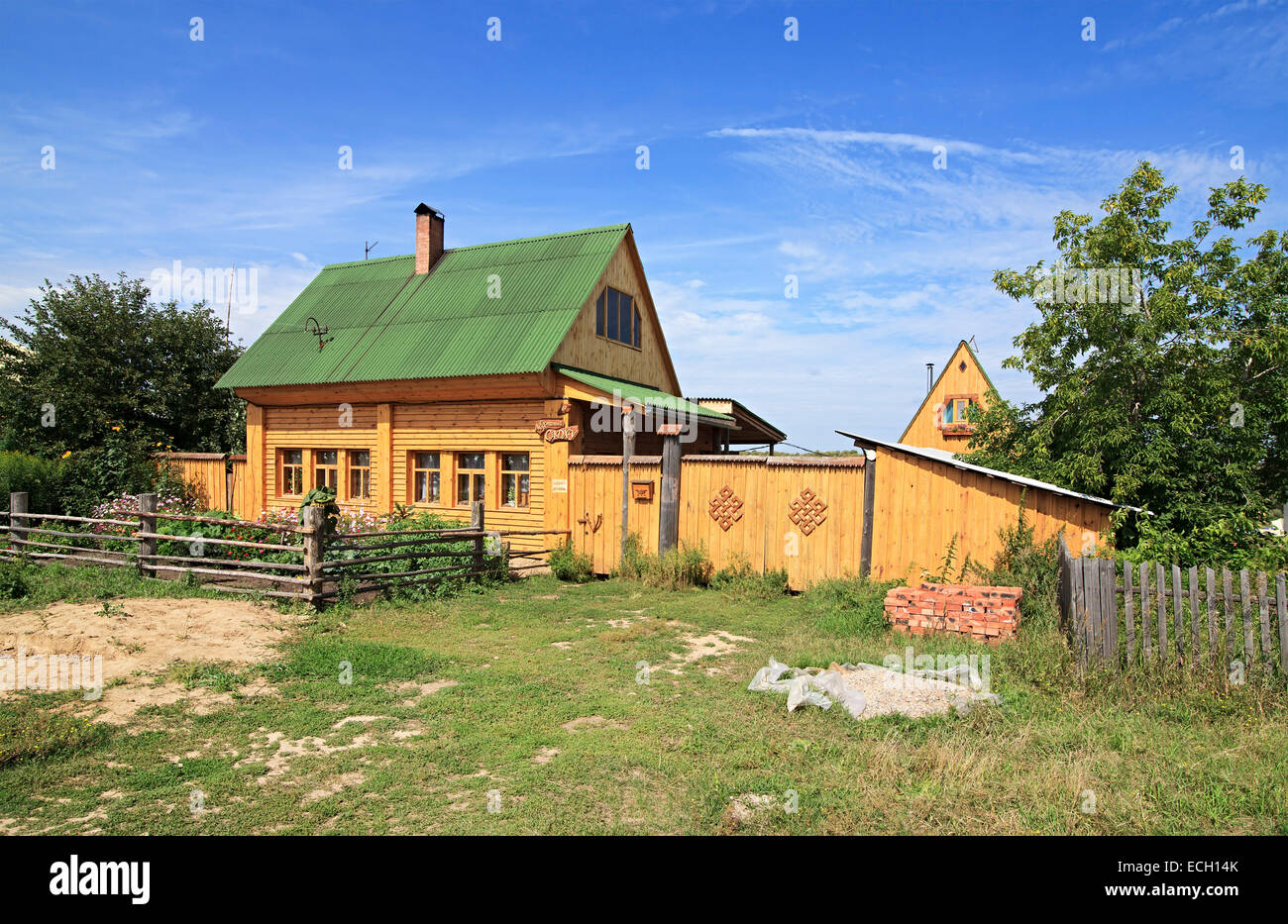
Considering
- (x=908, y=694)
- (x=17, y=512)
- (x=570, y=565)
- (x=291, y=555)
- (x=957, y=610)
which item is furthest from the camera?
(x=17, y=512)

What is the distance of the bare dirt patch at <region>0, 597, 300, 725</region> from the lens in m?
7.21

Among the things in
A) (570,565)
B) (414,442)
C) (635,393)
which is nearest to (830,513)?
(570,565)

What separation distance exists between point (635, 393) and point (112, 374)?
17484mm

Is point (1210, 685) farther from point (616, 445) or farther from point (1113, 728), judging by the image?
point (616, 445)

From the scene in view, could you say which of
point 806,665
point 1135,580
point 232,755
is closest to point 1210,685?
point 1135,580

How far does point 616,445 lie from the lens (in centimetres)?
1820

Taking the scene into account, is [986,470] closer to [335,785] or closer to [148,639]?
[335,785]

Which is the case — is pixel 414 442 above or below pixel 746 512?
above

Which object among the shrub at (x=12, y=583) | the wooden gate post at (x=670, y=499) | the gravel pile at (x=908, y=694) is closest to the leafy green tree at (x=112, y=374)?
the shrub at (x=12, y=583)

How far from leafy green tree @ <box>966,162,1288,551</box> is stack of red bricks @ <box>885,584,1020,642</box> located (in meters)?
2.89

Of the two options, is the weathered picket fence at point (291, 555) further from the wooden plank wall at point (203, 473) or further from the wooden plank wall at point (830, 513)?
the wooden plank wall at point (203, 473)

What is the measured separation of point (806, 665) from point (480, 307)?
48.2ft

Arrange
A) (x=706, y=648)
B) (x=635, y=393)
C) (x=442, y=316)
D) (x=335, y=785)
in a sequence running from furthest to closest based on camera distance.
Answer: (x=442, y=316)
(x=635, y=393)
(x=706, y=648)
(x=335, y=785)

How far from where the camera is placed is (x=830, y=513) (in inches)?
499
